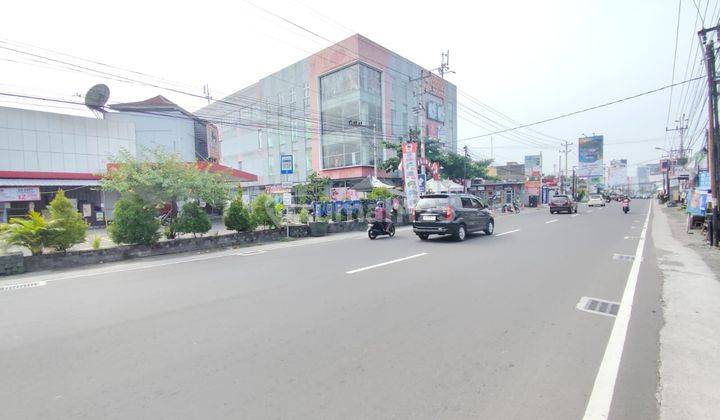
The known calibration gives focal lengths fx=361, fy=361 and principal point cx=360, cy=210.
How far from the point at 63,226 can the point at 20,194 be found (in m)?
14.2

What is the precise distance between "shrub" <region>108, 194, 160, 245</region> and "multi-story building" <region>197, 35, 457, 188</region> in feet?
76.8

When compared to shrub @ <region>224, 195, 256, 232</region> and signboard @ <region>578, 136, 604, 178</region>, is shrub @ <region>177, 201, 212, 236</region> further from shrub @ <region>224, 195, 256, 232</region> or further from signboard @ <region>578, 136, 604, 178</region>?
signboard @ <region>578, 136, 604, 178</region>

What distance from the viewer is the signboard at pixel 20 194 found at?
1955 cm

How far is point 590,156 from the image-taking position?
6444cm

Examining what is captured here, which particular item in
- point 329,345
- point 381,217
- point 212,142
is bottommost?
point 329,345

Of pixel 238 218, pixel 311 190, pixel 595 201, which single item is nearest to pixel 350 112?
pixel 311 190

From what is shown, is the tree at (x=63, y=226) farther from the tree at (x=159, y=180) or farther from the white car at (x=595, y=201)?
the white car at (x=595, y=201)

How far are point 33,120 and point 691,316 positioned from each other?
103ft

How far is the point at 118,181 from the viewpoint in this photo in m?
11.8

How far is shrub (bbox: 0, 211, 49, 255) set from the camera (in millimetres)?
9664

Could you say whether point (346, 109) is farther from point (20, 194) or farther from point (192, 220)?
point (192, 220)

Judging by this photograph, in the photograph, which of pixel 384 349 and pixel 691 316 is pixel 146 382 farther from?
pixel 691 316

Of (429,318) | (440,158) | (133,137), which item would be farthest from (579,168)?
(429,318)

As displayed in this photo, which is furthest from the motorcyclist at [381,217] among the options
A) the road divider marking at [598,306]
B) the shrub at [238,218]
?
the road divider marking at [598,306]
